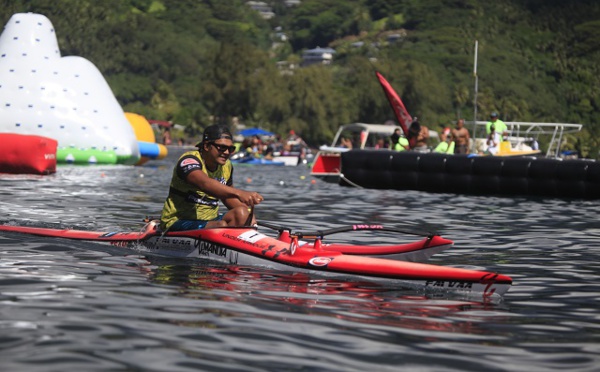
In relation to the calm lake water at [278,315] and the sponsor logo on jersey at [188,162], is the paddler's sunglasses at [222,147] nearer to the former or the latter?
the sponsor logo on jersey at [188,162]

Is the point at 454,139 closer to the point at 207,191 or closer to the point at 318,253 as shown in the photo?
the point at 207,191

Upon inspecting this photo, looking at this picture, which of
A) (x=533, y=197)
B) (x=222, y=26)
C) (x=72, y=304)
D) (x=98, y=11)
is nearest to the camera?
(x=72, y=304)

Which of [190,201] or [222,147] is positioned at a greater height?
[222,147]

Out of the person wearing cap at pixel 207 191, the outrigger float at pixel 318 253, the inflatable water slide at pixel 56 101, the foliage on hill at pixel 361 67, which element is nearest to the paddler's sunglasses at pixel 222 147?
the person wearing cap at pixel 207 191

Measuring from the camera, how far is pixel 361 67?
95250 millimetres

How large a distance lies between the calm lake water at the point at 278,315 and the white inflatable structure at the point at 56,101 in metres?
22.3

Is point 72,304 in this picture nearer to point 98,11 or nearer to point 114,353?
point 114,353

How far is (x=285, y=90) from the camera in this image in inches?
3647

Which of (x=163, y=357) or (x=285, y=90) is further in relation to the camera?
(x=285, y=90)

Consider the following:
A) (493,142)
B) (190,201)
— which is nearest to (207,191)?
(190,201)

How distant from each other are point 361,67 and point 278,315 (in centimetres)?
8821

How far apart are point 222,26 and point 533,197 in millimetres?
175304

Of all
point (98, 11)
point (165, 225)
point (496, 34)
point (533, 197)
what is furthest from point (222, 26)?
point (165, 225)

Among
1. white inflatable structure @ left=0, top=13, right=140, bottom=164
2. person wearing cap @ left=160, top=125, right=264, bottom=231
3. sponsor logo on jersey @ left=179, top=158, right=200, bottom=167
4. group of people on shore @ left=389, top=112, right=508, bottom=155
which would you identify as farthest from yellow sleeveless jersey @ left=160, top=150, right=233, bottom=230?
white inflatable structure @ left=0, top=13, right=140, bottom=164
